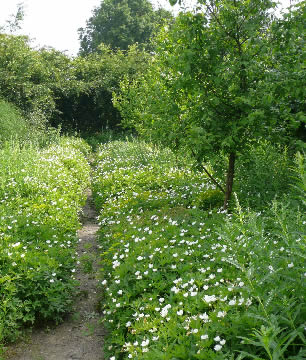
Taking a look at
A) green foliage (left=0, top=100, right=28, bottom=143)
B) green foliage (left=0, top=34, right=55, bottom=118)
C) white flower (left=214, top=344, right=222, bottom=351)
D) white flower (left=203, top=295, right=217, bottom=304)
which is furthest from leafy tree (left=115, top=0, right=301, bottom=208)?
green foliage (left=0, top=34, right=55, bottom=118)

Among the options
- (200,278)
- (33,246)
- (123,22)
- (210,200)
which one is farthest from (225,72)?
(123,22)

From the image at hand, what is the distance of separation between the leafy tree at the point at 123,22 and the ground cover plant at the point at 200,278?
119 ft

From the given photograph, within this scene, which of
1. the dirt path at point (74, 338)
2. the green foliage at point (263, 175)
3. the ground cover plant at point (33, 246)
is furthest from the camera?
the green foliage at point (263, 175)

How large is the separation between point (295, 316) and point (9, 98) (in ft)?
57.7

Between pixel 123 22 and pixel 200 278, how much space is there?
41278mm

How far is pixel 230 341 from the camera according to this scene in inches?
103

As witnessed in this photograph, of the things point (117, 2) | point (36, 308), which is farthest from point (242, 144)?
point (117, 2)

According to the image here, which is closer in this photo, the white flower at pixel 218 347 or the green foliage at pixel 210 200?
the white flower at pixel 218 347

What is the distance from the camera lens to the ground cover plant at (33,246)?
13.4 feet

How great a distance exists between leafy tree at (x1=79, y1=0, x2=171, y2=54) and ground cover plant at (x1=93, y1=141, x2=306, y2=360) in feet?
119

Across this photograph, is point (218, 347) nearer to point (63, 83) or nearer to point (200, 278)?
point (200, 278)

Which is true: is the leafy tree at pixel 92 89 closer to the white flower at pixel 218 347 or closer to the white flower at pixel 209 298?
the white flower at pixel 209 298

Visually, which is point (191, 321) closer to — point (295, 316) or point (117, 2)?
point (295, 316)

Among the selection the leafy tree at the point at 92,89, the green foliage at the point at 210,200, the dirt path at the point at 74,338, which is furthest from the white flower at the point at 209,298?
the leafy tree at the point at 92,89
